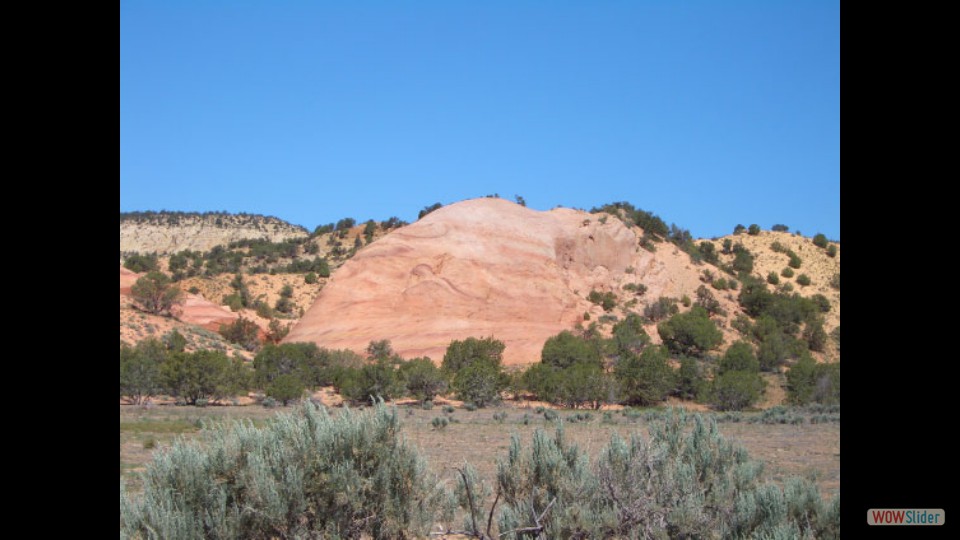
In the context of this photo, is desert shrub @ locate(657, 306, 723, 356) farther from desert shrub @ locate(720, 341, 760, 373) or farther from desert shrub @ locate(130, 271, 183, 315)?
desert shrub @ locate(130, 271, 183, 315)

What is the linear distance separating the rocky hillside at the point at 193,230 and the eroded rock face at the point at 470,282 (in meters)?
43.7

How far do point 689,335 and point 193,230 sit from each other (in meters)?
66.1

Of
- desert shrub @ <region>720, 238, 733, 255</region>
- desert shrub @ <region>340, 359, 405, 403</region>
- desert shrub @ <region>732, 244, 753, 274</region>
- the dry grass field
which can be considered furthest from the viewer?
desert shrub @ <region>720, 238, 733, 255</region>

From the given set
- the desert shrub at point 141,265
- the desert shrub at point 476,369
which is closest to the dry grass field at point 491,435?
the desert shrub at point 476,369

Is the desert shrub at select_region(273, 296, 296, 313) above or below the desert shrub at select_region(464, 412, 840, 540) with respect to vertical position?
above

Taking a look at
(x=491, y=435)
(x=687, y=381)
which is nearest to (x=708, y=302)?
(x=687, y=381)

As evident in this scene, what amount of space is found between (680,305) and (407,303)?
17824 mm

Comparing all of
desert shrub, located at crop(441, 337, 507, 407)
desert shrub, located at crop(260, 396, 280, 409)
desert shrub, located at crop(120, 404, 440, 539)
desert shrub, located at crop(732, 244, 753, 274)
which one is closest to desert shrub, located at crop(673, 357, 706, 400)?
desert shrub, located at crop(441, 337, 507, 407)

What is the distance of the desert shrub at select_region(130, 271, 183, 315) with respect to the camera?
41.5 metres

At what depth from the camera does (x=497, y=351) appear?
34.0m

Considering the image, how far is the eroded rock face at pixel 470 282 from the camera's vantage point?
38094 mm

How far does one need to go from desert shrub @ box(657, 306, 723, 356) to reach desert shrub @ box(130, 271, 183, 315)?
92.3ft
